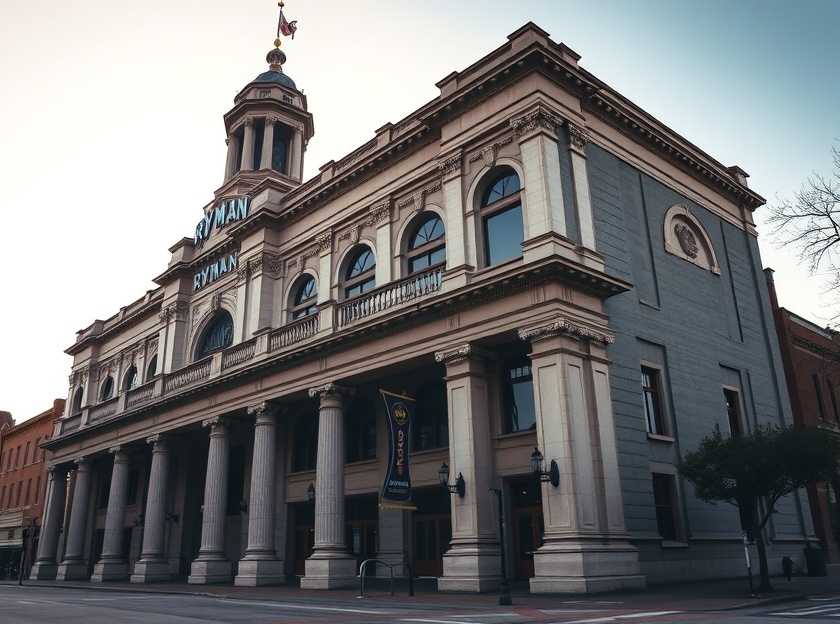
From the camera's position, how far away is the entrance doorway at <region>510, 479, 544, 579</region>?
21.9m

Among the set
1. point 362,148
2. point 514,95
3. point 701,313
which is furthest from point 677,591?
point 362,148

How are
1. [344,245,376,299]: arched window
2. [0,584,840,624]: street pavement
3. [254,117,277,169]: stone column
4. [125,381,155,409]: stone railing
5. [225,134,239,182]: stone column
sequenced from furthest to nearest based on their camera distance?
[225,134,239,182]: stone column
[254,117,277,169]: stone column
[125,381,155,409]: stone railing
[344,245,376,299]: arched window
[0,584,840,624]: street pavement

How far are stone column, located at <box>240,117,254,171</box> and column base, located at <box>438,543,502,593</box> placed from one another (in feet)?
102

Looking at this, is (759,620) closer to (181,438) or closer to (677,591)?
(677,591)

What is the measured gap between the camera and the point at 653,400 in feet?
79.7

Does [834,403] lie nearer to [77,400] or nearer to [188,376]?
[188,376]

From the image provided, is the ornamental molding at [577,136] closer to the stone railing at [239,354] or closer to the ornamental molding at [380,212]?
the ornamental molding at [380,212]

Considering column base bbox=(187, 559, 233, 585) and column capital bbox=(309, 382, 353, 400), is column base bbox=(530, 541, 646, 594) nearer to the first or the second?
column capital bbox=(309, 382, 353, 400)

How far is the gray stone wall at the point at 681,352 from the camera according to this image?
22.2 meters

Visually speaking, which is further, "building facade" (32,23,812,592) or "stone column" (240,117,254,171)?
"stone column" (240,117,254,171)

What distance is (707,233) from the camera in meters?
30.1

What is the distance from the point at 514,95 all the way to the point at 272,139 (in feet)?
84.6

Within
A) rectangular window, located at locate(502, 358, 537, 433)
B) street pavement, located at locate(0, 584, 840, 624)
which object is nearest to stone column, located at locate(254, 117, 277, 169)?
rectangular window, located at locate(502, 358, 537, 433)

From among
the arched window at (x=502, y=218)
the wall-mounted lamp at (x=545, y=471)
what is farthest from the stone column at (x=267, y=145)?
the wall-mounted lamp at (x=545, y=471)
